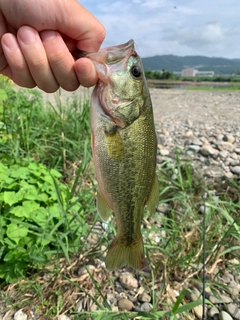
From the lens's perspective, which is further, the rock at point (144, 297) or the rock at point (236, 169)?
the rock at point (236, 169)

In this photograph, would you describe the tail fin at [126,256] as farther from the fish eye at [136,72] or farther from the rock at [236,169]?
the rock at [236,169]

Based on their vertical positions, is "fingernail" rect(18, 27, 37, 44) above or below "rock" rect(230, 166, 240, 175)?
above

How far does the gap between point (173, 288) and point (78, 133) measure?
2.72 meters

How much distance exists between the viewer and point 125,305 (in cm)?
278

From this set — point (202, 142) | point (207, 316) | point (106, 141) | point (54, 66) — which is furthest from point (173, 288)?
point (202, 142)

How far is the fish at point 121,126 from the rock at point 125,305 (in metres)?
1.30

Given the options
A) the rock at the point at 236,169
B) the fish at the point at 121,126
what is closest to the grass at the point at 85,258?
the fish at the point at 121,126

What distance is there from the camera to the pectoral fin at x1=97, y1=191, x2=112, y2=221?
1906 millimetres

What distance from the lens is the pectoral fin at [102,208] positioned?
6.25 ft

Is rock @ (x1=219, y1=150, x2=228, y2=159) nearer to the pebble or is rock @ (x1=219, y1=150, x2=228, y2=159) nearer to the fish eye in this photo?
the pebble

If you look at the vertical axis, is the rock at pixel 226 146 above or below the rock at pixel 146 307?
above

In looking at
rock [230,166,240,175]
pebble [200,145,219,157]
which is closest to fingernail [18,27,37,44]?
rock [230,166,240,175]

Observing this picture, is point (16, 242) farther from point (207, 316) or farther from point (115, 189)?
point (207, 316)

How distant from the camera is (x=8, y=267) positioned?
2.71m
